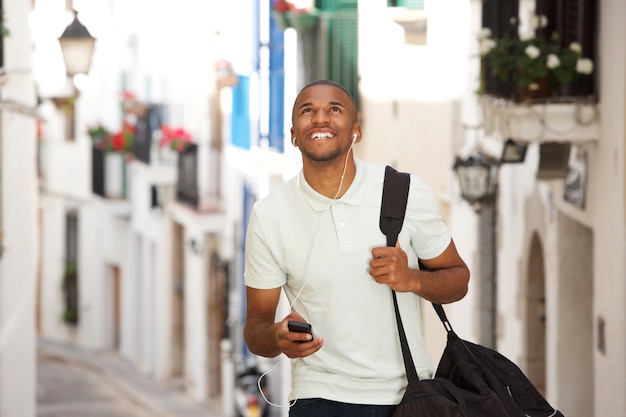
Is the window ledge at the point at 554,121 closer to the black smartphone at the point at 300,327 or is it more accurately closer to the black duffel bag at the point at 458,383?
the black duffel bag at the point at 458,383

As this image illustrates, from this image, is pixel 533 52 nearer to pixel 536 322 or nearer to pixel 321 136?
pixel 536 322

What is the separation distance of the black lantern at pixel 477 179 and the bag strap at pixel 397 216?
28.9ft

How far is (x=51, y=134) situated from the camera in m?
36.4

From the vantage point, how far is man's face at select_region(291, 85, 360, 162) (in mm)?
4352

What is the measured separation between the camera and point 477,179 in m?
13.3

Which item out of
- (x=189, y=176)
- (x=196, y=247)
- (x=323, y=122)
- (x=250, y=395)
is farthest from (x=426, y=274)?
(x=189, y=176)

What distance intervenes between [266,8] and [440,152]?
7331 millimetres

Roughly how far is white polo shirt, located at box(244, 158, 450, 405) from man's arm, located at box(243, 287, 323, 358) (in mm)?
80

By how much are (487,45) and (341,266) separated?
23.7ft

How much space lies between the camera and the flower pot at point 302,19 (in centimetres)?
2131

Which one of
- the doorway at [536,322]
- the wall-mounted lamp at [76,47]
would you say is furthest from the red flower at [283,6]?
the wall-mounted lamp at [76,47]

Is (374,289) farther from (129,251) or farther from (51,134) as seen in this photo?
(51,134)

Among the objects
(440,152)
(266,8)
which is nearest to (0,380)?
(440,152)

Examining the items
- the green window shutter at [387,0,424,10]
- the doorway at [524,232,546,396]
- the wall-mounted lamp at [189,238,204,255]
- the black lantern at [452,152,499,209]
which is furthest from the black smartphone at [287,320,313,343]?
the wall-mounted lamp at [189,238,204,255]
